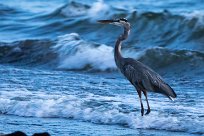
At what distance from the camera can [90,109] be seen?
10.0 meters

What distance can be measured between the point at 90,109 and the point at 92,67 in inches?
166

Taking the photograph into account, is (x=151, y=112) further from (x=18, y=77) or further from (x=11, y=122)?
(x=18, y=77)

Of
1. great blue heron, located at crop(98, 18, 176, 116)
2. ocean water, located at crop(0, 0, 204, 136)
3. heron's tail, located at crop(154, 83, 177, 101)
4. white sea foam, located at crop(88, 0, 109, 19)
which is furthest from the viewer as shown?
white sea foam, located at crop(88, 0, 109, 19)

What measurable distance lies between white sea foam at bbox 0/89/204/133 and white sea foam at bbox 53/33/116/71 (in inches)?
123

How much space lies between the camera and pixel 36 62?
15.2 meters

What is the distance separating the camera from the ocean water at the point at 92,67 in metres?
9.52

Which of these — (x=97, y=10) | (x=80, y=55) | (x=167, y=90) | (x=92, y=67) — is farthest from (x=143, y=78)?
(x=97, y=10)

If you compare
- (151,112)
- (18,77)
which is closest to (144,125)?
(151,112)

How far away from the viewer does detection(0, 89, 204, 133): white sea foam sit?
9.31m

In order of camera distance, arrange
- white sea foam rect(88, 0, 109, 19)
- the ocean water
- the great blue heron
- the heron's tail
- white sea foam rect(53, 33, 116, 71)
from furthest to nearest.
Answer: white sea foam rect(88, 0, 109, 19), white sea foam rect(53, 33, 116, 71), the great blue heron, the heron's tail, the ocean water

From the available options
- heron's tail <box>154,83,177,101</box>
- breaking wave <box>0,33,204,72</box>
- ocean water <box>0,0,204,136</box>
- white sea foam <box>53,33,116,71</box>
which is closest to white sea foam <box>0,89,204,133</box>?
ocean water <box>0,0,204,136</box>

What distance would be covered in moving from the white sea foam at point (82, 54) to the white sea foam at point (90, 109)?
311 cm

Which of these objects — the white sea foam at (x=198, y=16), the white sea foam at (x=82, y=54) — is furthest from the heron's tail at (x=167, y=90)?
the white sea foam at (x=198, y=16)

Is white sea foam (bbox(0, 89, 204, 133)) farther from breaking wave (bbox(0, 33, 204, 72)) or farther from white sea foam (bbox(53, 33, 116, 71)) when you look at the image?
white sea foam (bbox(53, 33, 116, 71))
